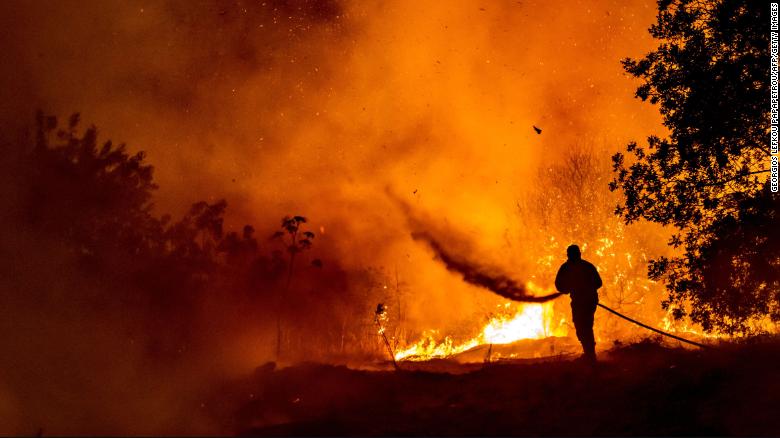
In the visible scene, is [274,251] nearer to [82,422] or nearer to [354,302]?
[354,302]

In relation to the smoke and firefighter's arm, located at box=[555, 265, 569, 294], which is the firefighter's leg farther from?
Result: the smoke

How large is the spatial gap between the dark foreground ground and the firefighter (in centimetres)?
42

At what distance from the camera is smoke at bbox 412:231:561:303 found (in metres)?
20.4

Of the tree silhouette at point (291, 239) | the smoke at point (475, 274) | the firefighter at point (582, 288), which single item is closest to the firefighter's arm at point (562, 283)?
the firefighter at point (582, 288)

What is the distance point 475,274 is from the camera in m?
23.9

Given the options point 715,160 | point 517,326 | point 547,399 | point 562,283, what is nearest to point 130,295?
point 562,283

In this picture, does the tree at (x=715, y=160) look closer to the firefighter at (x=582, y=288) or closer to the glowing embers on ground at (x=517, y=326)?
the firefighter at (x=582, y=288)

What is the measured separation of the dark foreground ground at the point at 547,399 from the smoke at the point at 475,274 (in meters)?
6.71

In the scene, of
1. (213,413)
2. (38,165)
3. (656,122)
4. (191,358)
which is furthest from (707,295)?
(38,165)

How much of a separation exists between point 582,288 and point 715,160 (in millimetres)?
3273

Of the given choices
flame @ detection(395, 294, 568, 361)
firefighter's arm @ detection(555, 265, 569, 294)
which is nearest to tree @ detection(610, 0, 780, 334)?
firefighter's arm @ detection(555, 265, 569, 294)

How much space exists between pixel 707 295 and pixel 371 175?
15.5m

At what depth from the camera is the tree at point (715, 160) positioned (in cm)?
1066

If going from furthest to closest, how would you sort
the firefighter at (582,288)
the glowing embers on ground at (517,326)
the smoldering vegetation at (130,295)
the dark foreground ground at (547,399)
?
the glowing embers on ground at (517,326), the smoldering vegetation at (130,295), the firefighter at (582,288), the dark foreground ground at (547,399)
